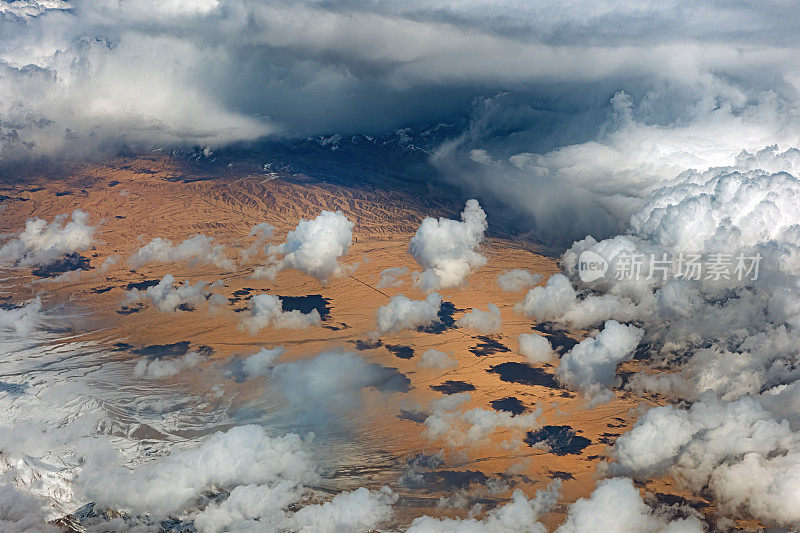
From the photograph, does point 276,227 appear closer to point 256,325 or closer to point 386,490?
point 256,325

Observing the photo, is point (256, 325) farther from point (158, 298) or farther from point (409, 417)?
point (409, 417)

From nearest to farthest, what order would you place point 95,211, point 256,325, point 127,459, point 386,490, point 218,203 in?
point 386,490 < point 127,459 < point 256,325 < point 95,211 < point 218,203

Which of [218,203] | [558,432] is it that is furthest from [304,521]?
[218,203]

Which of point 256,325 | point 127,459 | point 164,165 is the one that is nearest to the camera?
point 127,459

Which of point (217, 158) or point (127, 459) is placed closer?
point (127, 459)

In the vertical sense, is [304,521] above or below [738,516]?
below

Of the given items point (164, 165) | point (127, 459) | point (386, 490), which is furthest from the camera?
point (164, 165)

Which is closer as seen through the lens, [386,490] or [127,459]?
[386,490]

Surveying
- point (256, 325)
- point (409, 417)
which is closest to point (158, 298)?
point (256, 325)

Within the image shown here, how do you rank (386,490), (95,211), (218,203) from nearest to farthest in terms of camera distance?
(386,490) → (95,211) → (218,203)
